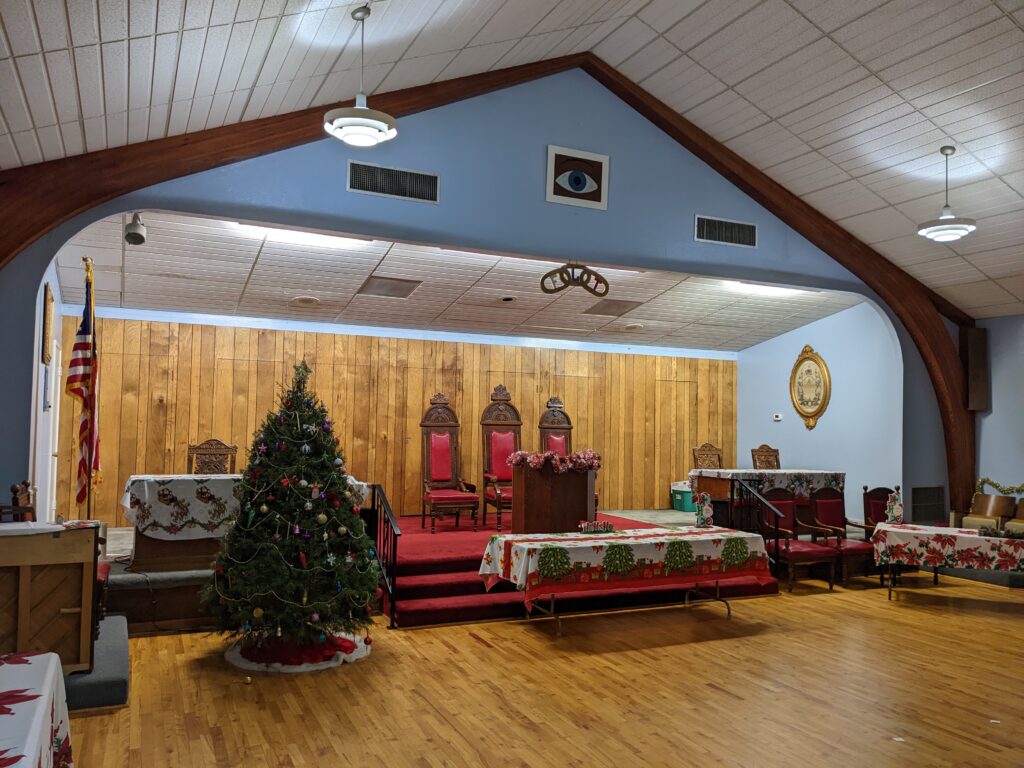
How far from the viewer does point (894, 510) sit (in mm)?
7402

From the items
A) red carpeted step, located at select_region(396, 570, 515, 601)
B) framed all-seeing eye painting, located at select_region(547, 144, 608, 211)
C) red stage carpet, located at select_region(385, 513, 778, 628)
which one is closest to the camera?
red stage carpet, located at select_region(385, 513, 778, 628)

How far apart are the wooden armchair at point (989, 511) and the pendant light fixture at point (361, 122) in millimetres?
7004

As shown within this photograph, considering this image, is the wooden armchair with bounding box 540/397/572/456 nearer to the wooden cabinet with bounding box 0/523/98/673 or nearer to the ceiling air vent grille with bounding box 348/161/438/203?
the ceiling air vent grille with bounding box 348/161/438/203

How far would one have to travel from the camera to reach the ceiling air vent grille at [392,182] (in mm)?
5672

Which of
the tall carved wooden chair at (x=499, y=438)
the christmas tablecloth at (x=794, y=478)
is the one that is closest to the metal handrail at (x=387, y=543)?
the tall carved wooden chair at (x=499, y=438)

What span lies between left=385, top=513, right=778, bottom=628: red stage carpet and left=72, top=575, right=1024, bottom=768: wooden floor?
196mm

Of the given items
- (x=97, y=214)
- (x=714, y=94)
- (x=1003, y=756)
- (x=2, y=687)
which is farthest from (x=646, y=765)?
(x=714, y=94)

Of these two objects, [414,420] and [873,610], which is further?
[414,420]

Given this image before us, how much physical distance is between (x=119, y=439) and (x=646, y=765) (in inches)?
275

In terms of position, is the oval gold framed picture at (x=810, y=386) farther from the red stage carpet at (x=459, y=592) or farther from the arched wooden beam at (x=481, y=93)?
the red stage carpet at (x=459, y=592)

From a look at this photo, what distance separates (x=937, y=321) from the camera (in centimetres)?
829

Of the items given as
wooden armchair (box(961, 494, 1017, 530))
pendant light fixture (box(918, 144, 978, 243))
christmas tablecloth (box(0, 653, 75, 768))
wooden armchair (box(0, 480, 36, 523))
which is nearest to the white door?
wooden armchair (box(0, 480, 36, 523))

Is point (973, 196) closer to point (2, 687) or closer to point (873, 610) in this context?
point (873, 610)

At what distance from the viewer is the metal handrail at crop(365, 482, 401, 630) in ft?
19.0
